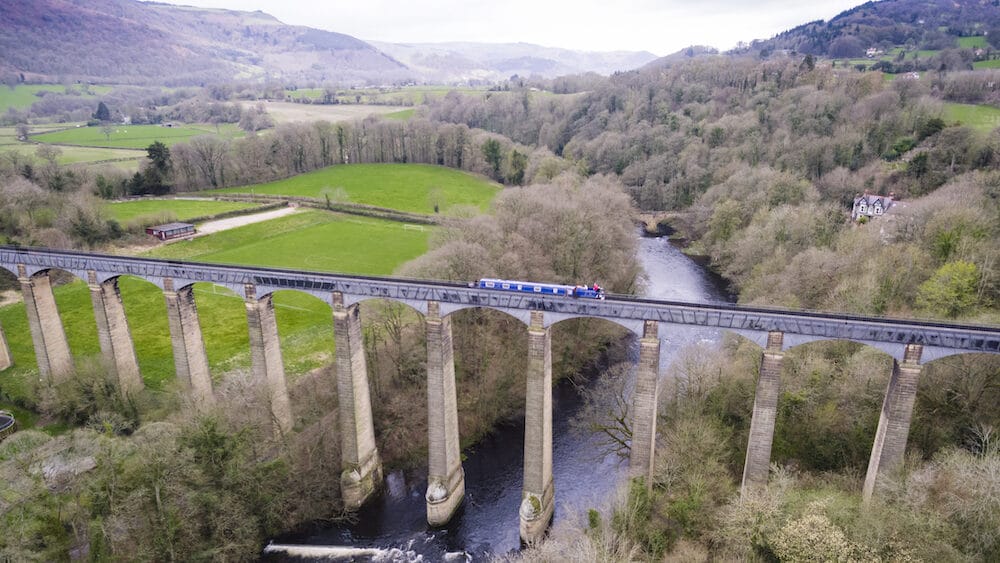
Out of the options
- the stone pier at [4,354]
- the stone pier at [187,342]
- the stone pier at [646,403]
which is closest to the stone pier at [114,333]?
the stone pier at [187,342]

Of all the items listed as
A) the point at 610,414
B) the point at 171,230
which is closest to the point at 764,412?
the point at 610,414

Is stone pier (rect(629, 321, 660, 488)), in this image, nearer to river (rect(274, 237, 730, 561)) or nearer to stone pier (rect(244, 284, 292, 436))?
river (rect(274, 237, 730, 561))

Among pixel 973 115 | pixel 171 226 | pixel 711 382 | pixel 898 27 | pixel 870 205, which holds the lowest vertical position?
pixel 711 382

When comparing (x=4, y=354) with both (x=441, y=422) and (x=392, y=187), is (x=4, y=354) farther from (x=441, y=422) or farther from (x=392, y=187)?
(x=392, y=187)

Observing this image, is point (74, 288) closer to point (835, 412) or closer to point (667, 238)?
point (835, 412)

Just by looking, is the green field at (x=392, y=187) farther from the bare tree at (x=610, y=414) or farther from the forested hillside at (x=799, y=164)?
the bare tree at (x=610, y=414)
